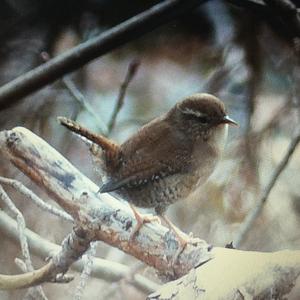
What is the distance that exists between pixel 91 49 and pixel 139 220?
0.39 metres

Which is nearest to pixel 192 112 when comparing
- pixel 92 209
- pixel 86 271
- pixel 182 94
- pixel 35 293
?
pixel 182 94

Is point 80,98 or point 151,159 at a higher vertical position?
point 80,98

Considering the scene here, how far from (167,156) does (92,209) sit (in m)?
0.20

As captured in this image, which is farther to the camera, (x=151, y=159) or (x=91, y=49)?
(x=91, y=49)

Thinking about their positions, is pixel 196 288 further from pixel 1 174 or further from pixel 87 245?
pixel 1 174

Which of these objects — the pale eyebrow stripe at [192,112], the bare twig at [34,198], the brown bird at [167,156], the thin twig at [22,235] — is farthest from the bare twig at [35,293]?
the pale eyebrow stripe at [192,112]

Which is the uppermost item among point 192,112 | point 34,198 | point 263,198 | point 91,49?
point 91,49

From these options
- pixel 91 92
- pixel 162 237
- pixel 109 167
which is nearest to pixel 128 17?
pixel 91 92

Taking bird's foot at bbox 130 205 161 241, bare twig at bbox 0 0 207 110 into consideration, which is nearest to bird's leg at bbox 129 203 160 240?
bird's foot at bbox 130 205 161 241

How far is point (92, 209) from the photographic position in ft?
5.46

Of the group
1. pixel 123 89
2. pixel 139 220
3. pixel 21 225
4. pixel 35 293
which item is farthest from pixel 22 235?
pixel 123 89

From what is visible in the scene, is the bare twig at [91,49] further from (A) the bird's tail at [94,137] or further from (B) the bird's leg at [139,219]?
(B) the bird's leg at [139,219]

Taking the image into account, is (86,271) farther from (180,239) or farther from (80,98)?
(80,98)

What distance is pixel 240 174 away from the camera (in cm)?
169
